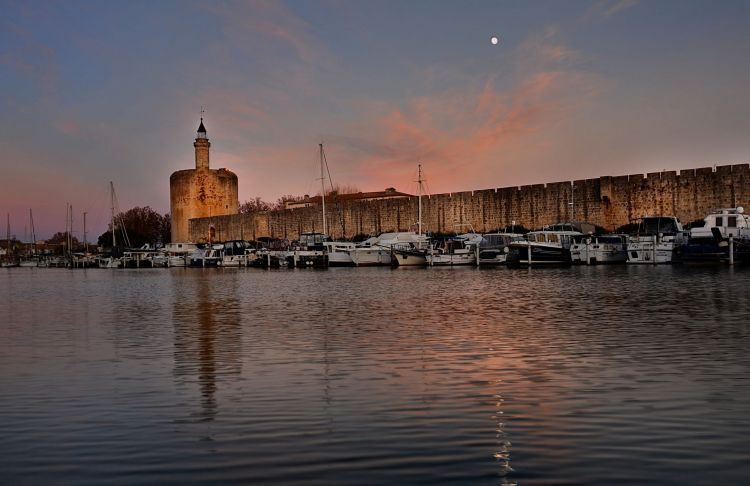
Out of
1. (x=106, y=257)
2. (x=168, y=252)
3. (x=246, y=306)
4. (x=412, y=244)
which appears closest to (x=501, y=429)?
(x=246, y=306)

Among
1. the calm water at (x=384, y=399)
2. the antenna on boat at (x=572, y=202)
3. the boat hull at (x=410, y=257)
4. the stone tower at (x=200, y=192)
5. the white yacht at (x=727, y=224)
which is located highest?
the stone tower at (x=200, y=192)

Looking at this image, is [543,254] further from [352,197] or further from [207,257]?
[352,197]

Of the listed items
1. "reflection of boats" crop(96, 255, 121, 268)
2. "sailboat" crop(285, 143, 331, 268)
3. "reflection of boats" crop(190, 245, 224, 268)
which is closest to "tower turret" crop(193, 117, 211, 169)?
"reflection of boats" crop(96, 255, 121, 268)

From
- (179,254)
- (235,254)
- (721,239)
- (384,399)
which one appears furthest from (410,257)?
(384,399)

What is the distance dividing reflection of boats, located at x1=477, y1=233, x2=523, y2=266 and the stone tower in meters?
37.4

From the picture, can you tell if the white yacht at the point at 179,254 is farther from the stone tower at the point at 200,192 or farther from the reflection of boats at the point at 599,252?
the reflection of boats at the point at 599,252

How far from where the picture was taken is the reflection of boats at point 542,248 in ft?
102

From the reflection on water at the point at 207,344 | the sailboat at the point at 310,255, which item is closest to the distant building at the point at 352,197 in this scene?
the sailboat at the point at 310,255

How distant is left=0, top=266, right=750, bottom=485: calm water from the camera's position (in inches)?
144

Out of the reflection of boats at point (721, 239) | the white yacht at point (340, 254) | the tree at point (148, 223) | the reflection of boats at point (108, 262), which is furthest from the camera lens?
the tree at point (148, 223)

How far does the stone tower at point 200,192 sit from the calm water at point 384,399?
5719 centimetres

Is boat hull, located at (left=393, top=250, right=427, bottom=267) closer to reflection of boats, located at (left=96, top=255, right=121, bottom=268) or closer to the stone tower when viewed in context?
reflection of boats, located at (left=96, top=255, right=121, bottom=268)

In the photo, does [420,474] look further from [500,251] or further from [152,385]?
[500,251]

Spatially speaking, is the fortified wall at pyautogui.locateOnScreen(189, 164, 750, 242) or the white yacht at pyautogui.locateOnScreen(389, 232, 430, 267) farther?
the white yacht at pyautogui.locateOnScreen(389, 232, 430, 267)
